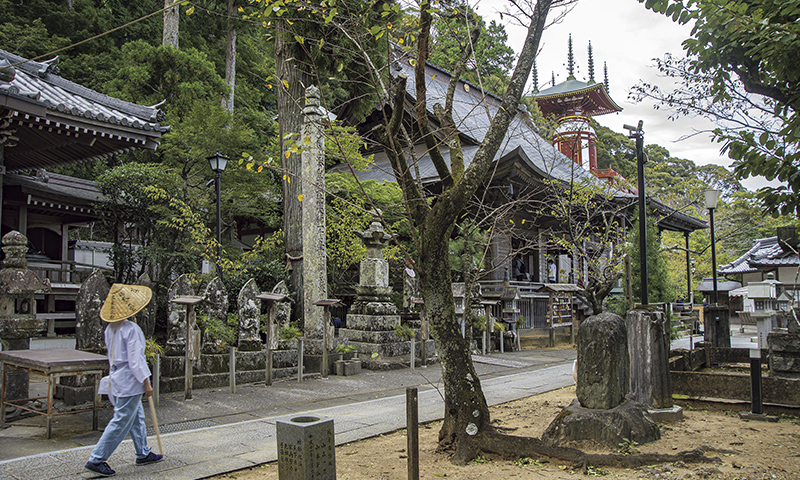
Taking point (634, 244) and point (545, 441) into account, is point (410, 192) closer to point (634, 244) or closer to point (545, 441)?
point (545, 441)

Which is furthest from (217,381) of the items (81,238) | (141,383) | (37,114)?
Result: (81,238)

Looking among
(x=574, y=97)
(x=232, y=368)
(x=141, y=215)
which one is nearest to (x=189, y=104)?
(x=141, y=215)

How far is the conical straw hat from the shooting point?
512 centimetres

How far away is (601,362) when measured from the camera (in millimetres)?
5348

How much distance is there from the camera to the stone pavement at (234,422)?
4.81 m

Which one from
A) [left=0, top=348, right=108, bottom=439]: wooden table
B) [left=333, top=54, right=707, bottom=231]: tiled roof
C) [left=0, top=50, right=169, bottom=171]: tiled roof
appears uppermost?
[left=333, top=54, right=707, bottom=231]: tiled roof

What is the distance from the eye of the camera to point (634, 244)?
16.3 meters

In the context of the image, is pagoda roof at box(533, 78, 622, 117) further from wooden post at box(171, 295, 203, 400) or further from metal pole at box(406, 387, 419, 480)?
metal pole at box(406, 387, 419, 480)

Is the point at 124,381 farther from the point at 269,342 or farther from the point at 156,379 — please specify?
the point at 269,342

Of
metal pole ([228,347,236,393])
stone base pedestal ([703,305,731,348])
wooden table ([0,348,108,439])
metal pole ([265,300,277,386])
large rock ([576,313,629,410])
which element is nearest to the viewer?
large rock ([576,313,629,410])

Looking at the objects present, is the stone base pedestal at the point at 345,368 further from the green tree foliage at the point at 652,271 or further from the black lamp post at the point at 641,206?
the green tree foliage at the point at 652,271

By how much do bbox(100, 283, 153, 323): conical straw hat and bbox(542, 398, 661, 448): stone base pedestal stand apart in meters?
4.36

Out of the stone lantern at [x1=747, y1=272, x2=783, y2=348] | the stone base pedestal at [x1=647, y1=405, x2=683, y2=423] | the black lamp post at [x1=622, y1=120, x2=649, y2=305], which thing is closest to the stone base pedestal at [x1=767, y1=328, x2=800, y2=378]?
the black lamp post at [x1=622, y1=120, x2=649, y2=305]

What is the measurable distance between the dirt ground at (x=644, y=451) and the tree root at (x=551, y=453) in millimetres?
60
